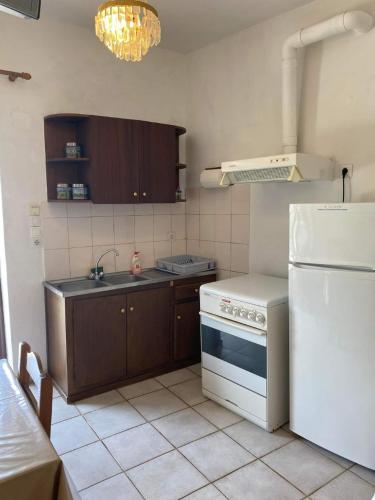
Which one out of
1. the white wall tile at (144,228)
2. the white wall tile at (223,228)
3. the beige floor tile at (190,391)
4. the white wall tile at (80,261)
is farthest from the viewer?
the white wall tile at (144,228)

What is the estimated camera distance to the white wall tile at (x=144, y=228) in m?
3.48

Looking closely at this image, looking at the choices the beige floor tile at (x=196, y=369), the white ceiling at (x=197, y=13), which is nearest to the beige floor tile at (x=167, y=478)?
the beige floor tile at (x=196, y=369)

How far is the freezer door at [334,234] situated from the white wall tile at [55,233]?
1790 mm

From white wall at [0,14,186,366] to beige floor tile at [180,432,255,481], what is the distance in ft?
4.92

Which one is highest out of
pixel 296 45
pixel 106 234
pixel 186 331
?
pixel 296 45

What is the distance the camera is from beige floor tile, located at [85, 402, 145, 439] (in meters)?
2.47

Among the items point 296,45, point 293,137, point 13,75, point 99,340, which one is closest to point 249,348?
point 99,340

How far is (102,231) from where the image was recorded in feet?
10.8

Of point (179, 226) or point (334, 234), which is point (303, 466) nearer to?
point (334, 234)

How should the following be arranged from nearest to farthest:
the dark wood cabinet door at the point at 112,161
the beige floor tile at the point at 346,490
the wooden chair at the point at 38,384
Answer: the wooden chair at the point at 38,384, the beige floor tile at the point at 346,490, the dark wood cabinet door at the point at 112,161

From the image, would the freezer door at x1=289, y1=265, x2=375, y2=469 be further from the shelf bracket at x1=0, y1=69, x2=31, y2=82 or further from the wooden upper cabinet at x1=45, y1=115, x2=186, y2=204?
the shelf bracket at x1=0, y1=69, x2=31, y2=82

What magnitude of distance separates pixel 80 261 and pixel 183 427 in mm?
1514

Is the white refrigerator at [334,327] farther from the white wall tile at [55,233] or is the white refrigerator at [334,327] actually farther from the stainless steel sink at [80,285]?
the white wall tile at [55,233]

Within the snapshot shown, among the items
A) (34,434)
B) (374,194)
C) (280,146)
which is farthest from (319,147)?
(34,434)
